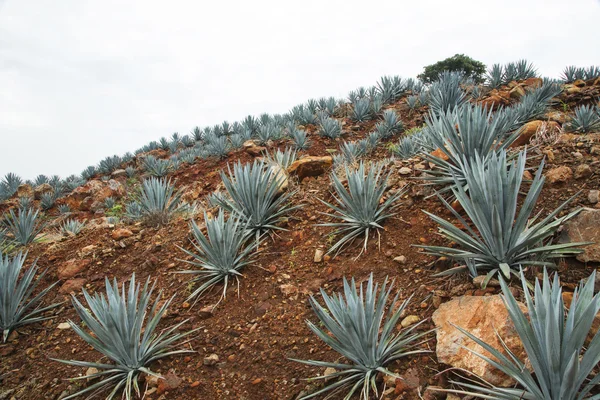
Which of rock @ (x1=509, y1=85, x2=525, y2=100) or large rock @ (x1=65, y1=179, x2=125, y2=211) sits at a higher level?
rock @ (x1=509, y1=85, x2=525, y2=100)

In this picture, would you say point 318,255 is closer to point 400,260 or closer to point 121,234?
point 400,260

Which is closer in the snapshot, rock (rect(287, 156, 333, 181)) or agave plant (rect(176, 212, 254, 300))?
agave plant (rect(176, 212, 254, 300))

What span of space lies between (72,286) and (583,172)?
16.3ft

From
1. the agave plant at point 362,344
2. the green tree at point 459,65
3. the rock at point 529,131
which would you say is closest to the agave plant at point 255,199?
the agave plant at point 362,344

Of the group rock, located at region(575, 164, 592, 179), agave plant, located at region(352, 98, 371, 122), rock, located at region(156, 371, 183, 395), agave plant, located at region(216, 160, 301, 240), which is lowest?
rock, located at region(156, 371, 183, 395)

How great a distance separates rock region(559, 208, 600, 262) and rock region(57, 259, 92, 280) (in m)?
4.49

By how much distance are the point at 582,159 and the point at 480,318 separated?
2299 millimetres

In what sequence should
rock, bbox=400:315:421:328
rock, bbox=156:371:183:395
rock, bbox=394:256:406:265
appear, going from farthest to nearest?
rock, bbox=394:256:406:265, rock, bbox=156:371:183:395, rock, bbox=400:315:421:328

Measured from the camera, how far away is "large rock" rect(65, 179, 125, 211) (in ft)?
29.9

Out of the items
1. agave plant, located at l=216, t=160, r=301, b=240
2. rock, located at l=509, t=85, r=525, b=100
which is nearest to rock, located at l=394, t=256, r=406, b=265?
agave plant, located at l=216, t=160, r=301, b=240

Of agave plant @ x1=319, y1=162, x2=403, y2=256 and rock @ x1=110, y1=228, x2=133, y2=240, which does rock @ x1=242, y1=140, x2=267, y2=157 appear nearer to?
rock @ x1=110, y1=228, x2=133, y2=240

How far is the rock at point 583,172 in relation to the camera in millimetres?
2953

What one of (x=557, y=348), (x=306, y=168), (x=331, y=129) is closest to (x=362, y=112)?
(x=331, y=129)

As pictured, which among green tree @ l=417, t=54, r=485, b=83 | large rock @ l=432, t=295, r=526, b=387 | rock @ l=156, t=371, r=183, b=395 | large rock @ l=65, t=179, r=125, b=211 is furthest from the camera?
green tree @ l=417, t=54, r=485, b=83
